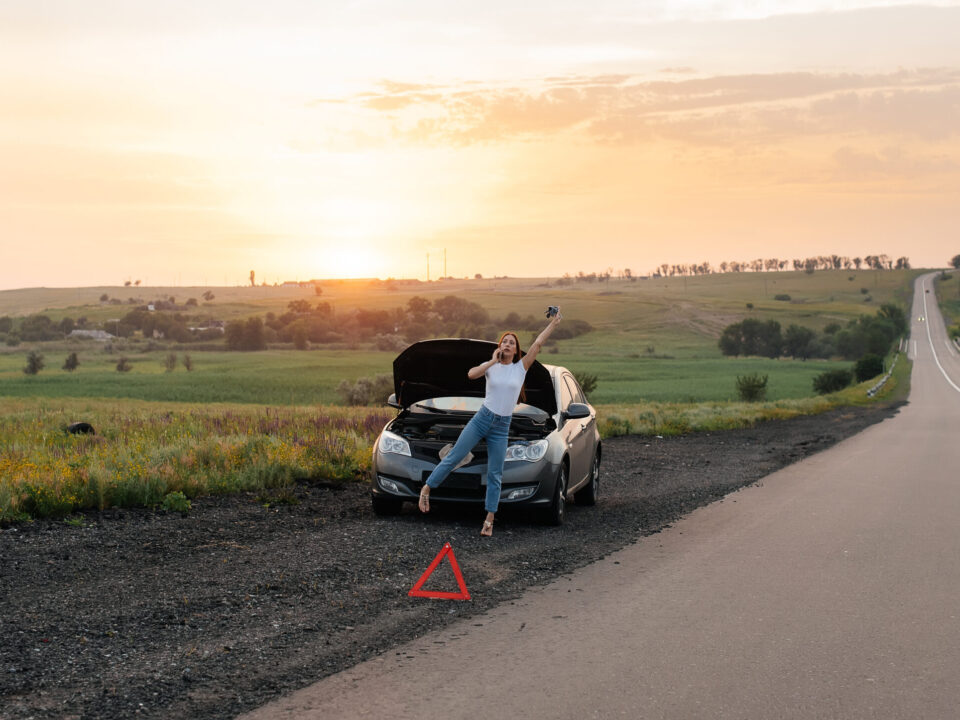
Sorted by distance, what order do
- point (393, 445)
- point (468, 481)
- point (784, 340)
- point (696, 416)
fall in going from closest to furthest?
point (468, 481) → point (393, 445) → point (696, 416) → point (784, 340)

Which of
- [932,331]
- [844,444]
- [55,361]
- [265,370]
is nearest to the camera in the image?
[844,444]

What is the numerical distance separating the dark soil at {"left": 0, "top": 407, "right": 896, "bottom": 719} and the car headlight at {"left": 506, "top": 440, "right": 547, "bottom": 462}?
725 mm

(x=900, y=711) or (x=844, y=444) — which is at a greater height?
(x=900, y=711)

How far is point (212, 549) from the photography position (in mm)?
8539

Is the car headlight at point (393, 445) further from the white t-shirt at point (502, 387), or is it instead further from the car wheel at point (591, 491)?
the car wheel at point (591, 491)

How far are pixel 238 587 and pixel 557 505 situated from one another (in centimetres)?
386

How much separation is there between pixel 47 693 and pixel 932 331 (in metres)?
163

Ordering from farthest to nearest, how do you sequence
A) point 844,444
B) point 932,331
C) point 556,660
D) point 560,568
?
point 932,331
point 844,444
point 560,568
point 556,660

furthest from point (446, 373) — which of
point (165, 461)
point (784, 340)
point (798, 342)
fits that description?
point (784, 340)

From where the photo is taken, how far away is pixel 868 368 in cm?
7531

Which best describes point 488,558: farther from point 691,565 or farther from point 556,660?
point 556,660

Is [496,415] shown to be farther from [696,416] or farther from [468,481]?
[696,416]

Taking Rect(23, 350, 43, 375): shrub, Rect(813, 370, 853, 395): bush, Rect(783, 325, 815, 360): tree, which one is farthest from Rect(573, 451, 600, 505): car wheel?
Rect(783, 325, 815, 360): tree

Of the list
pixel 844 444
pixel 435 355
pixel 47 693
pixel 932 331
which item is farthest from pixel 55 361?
pixel 932 331
